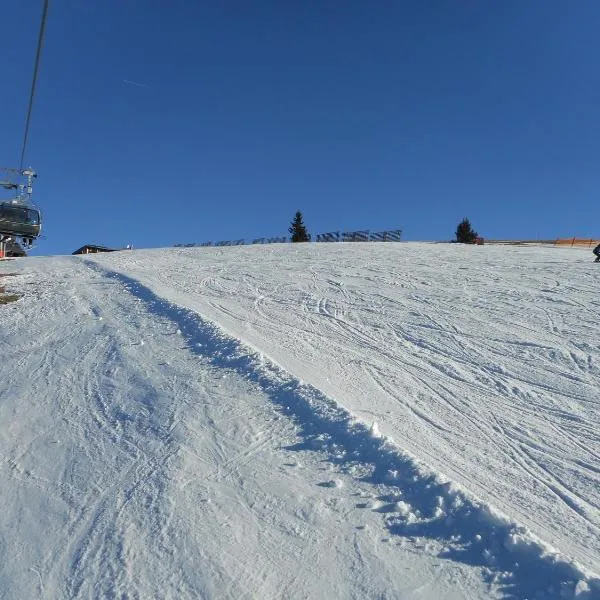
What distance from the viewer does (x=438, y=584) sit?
3.61 m

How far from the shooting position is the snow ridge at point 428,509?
3.57 metres

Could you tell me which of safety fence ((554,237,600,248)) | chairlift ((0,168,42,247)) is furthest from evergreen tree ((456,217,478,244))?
chairlift ((0,168,42,247))

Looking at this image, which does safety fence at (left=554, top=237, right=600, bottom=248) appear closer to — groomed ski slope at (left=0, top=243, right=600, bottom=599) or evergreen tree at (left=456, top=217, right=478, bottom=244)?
evergreen tree at (left=456, top=217, right=478, bottom=244)

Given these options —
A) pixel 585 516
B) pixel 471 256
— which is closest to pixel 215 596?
pixel 585 516

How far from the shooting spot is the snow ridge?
11.7 feet

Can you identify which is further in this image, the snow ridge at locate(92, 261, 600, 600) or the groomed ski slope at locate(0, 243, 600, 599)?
the groomed ski slope at locate(0, 243, 600, 599)

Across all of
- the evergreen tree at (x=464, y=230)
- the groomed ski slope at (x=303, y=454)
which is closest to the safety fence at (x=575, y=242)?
the evergreen tree at (x=464, y=230)

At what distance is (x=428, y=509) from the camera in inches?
168

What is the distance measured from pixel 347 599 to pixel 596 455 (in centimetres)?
319

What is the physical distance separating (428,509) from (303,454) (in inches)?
54.0

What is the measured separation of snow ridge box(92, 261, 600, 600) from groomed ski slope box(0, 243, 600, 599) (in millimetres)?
17

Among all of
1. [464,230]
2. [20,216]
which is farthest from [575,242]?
[20,216]

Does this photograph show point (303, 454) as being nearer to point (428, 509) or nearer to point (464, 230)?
point (428, 509)

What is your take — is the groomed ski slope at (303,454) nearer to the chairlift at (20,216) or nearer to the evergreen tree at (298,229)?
the chairlift at (20,216)
